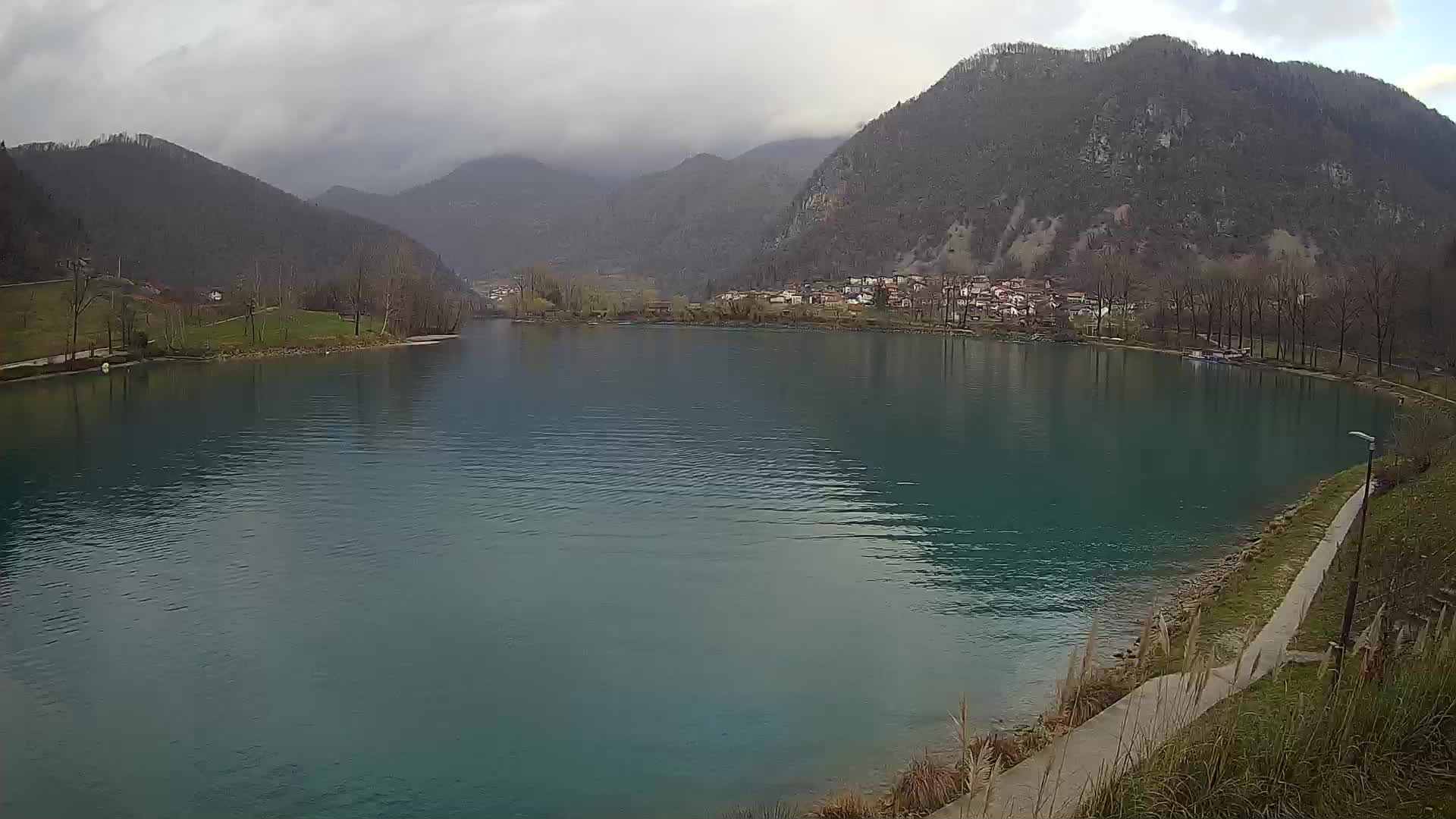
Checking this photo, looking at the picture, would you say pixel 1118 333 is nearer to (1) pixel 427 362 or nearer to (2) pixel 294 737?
(1) pixel 427 362

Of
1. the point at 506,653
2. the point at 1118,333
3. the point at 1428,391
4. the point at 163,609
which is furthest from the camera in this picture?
the point at 1118,333

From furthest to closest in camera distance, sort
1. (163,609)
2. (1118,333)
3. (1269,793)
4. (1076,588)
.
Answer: (1118,333)
(1076,588)
(163,609)
(1269,793)

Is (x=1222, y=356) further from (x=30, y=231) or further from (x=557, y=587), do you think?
(x=30, y=231)

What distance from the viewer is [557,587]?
2000 centimetres

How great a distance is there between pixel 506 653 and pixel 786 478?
1536 centimetres

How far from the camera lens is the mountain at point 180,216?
14412cm

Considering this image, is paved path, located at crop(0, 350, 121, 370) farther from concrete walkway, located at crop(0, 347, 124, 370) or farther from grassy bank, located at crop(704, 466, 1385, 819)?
grassy bank, located at crop(704, 466, 1385, 819)

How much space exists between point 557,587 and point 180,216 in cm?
16493

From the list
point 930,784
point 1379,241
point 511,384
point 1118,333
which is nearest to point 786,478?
point 930,784

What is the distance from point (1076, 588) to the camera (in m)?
20.1

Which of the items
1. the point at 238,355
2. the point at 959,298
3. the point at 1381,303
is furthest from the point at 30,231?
the point at 1381,303

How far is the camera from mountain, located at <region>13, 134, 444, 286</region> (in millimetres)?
144125

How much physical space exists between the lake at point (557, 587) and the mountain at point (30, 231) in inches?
1906

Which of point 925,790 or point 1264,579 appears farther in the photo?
point 1264,579
